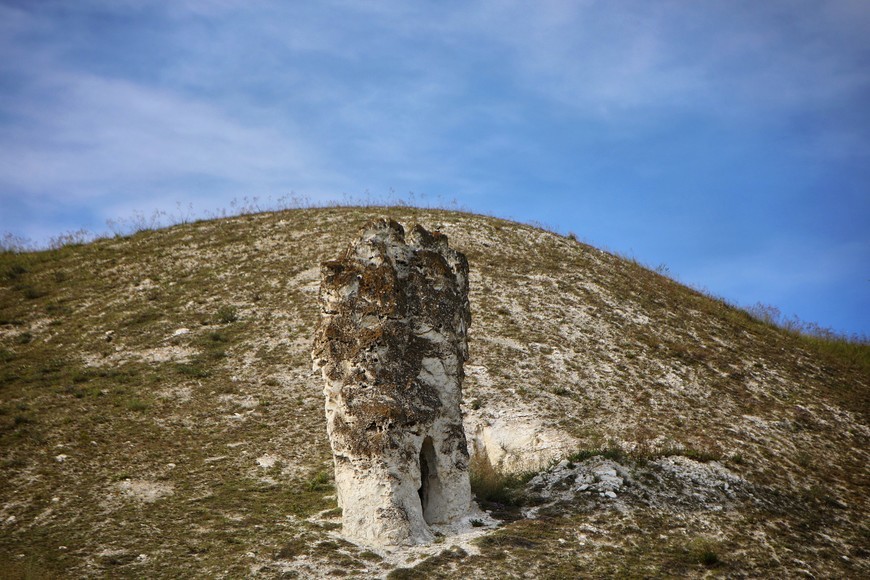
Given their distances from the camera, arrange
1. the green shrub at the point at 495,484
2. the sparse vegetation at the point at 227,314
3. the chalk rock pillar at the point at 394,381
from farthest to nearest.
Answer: the sparse vegetation at the point at 227,314 < the green shrub at the point at 495,484 < the chalk rock pillar at the point at 394,381

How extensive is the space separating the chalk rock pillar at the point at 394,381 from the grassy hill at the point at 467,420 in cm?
100

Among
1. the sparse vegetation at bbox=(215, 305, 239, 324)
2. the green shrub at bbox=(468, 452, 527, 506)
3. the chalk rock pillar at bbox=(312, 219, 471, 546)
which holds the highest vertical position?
the sparse vegetation at bbox=(215, 305, 239, 324)

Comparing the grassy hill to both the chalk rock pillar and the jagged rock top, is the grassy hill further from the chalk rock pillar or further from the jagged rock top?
the jagged rock top

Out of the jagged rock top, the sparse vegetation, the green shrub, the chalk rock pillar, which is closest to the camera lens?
the chalk rock pillar

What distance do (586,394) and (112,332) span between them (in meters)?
17.0

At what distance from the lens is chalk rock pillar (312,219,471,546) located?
16.0 m

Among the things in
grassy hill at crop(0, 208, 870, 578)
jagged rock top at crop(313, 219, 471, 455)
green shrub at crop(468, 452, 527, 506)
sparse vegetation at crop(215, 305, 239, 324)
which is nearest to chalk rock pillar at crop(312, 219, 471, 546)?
jagged rock top at crop(313, 219, 471, 455)

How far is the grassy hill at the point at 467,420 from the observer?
16.4m

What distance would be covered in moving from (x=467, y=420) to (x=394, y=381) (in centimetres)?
693

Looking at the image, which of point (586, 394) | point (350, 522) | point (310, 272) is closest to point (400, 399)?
point (350, 522)

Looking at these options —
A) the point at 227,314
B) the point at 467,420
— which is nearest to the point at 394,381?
the point at 467,420

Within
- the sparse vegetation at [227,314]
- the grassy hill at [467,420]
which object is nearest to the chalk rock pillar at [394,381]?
the grassy hill at [467,420]

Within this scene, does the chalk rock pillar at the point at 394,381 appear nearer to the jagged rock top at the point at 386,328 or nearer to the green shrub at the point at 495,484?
the jagged rock top at the point at 386,328

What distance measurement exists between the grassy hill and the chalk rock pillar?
3.29 feet
